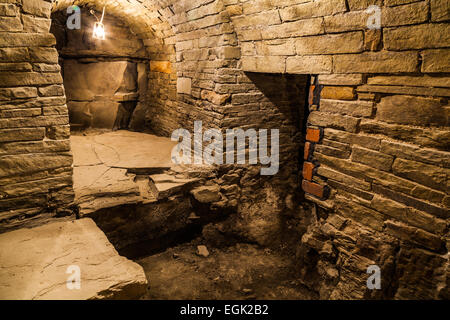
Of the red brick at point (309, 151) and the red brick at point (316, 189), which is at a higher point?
Answer: the red brick at point (309, 151)

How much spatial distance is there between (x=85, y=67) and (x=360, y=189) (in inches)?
201

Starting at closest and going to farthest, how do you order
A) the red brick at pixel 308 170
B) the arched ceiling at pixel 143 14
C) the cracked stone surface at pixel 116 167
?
the red brick at pixel 308 170 → the cracked stone surface at pixel 116 167 → the arched ceiling at pixel 143 14

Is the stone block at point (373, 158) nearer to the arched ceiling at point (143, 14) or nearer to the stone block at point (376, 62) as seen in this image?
the stone block at point (376, 62)

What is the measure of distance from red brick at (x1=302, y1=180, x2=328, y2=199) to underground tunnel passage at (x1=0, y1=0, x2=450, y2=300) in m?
0.02

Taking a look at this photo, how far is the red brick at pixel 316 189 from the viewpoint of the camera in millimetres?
2701

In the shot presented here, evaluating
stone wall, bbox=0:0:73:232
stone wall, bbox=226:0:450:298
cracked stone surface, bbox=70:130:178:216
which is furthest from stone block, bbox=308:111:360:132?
stone wall, bbox=0:0:73:232

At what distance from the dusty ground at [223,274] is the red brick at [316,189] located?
1.35 m

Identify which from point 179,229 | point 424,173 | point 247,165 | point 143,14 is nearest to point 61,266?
point 179,229

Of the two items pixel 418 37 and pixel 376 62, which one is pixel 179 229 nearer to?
pixel 376 62

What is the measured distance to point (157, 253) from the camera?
12.7ft

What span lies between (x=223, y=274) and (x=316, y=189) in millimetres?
1659

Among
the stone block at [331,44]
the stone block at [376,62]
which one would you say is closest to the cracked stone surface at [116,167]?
the stone block at [331,44]

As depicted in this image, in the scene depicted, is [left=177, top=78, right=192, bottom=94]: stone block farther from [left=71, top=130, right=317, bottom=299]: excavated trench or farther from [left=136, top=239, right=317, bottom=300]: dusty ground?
[left=136, top=239, right=317, bottom=300]: dusty ground

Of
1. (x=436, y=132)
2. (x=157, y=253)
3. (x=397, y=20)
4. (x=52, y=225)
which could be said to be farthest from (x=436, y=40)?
(x=157, y=253)
